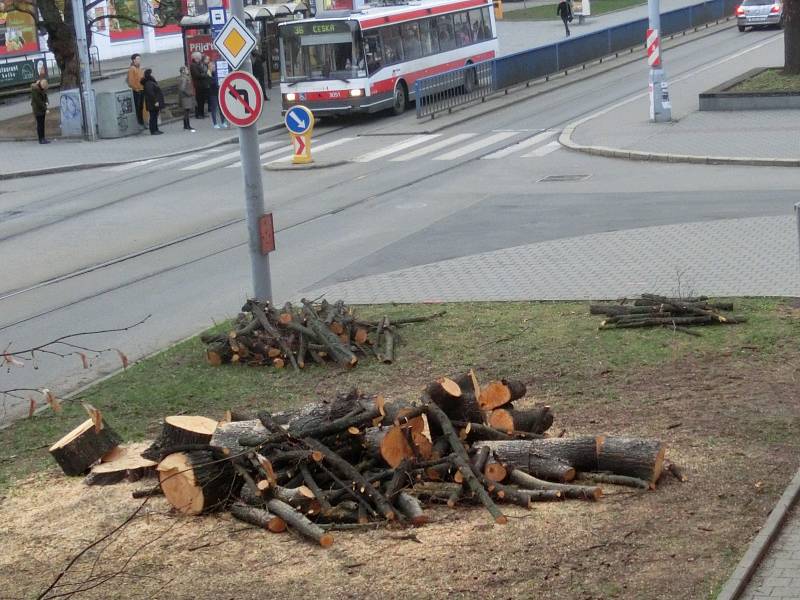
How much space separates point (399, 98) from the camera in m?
34.9

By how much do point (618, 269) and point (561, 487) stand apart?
750cm

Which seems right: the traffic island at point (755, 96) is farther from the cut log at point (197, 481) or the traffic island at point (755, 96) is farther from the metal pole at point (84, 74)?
the cut log at point (197, 481)

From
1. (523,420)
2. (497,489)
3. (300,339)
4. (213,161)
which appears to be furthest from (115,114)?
(497,489)

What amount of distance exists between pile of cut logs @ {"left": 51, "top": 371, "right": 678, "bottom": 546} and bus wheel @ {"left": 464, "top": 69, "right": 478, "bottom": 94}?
28.5 m

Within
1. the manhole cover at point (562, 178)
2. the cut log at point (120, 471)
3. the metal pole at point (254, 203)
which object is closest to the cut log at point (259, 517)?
the cut log at point (120, 471)

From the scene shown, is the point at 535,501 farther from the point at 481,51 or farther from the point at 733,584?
the point at 481,51

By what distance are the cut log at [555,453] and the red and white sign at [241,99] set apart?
5761 mm

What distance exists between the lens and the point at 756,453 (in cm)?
812

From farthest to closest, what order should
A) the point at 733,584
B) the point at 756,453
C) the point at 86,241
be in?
the point at 86,241, the point at 756,453, the point at 733,584

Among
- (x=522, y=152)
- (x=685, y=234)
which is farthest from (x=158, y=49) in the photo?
(x=685, y=234)

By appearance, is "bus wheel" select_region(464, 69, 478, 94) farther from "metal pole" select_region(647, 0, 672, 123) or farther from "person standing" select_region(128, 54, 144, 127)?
"person standing" select_region(128, 54, 144, 127)

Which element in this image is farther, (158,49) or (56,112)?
(158,49)

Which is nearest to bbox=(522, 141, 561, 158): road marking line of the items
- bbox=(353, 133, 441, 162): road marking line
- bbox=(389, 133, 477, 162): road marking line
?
bbox=(389, 133, 477, 162): road marking line

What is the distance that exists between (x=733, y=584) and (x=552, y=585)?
862 millimetres
